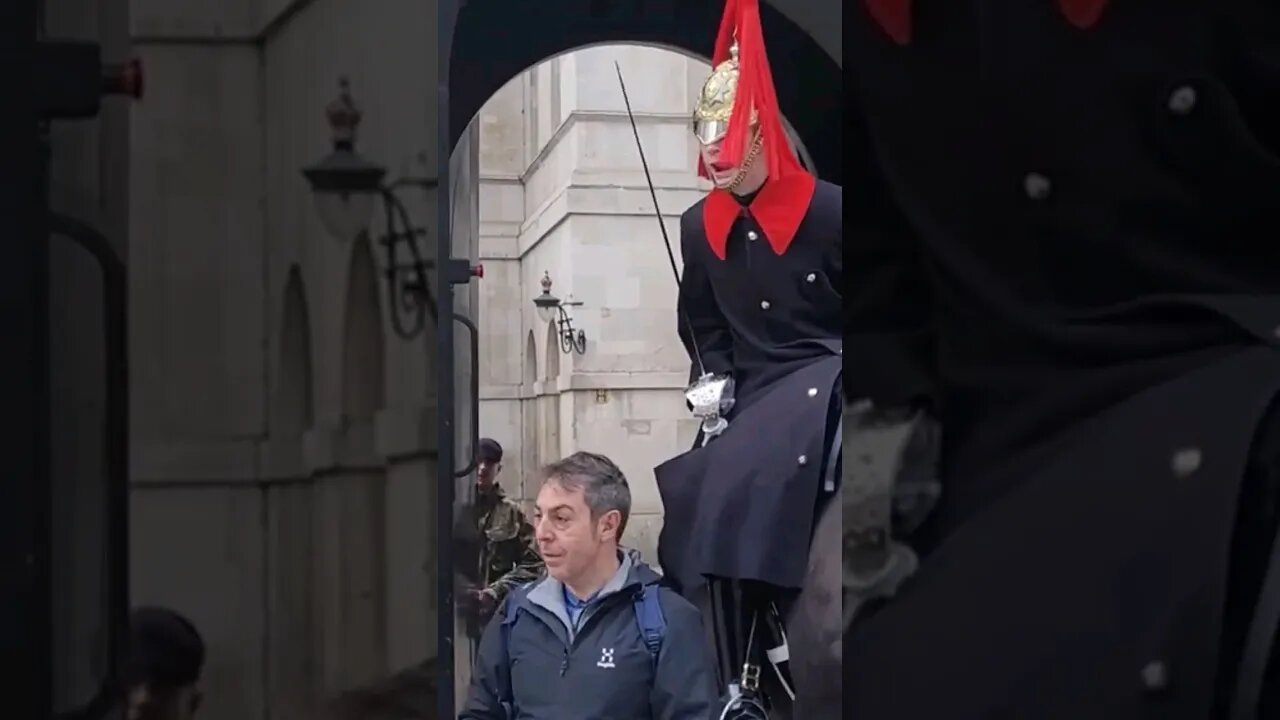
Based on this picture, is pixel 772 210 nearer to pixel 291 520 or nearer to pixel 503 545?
pixel 503 545

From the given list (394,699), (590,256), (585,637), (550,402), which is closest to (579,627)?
(585,637)

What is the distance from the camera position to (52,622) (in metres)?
0.49

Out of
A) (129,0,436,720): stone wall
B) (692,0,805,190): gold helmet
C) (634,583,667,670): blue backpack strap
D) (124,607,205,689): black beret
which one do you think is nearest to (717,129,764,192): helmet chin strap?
(692,0,805,190): gold helmet

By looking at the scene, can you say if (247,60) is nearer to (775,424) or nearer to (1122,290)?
(1122,290)

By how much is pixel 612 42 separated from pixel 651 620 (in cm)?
56

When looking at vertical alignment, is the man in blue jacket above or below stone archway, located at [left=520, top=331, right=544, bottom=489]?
below

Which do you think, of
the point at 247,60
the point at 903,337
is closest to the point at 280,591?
the point at 247,60

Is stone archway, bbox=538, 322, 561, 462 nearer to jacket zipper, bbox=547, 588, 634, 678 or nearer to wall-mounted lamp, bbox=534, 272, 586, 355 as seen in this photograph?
wall-mounted lamp, bbox=534, 272, 586, 355

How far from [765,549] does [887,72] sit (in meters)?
0.63

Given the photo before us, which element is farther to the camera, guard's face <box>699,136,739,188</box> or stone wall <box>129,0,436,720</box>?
guard's face <box>699,136,739,188</box>

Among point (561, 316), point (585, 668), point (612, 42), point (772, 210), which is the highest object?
point (612, 42)

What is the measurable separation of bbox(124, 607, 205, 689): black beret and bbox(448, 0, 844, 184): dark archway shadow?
642 mm

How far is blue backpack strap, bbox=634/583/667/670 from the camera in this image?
3.80 feet

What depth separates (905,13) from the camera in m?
0.68
